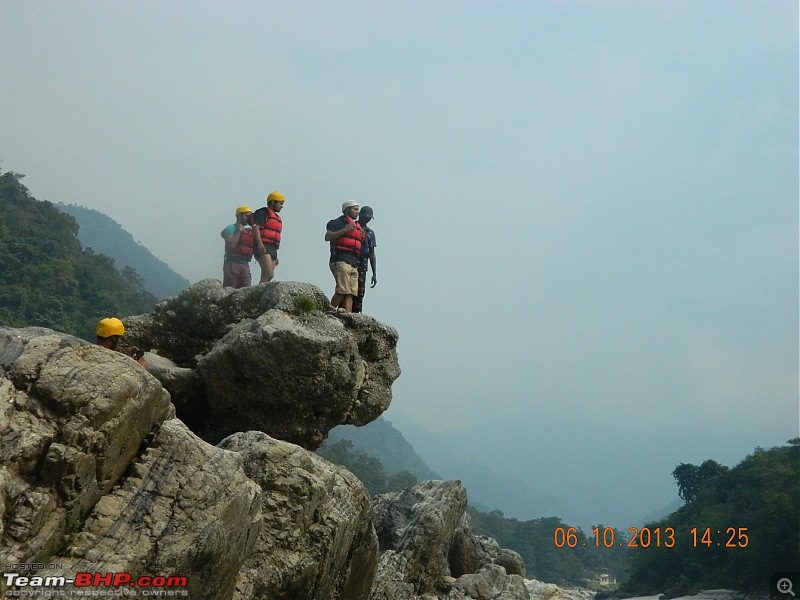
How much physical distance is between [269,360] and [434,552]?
610cm

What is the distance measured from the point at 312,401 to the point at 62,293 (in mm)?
51474

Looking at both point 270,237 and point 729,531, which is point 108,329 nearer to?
point 270,237

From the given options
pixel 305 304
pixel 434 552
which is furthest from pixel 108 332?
pixel 434 552

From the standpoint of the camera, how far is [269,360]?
31.7 feet

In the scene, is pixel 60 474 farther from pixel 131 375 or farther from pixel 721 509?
pixel 721 509

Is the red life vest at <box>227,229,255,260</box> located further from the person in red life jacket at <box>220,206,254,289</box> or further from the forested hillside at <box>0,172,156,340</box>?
the forested hillside at <box>0,172,156,340</box>

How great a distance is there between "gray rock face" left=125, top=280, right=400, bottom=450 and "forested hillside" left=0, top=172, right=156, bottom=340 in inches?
1638

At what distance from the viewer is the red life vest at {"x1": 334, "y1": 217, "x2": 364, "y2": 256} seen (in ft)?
42.0

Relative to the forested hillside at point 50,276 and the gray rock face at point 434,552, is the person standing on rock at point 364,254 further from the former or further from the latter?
the forested hillside at point 50,276

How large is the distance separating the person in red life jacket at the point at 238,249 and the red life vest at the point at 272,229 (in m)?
0.23

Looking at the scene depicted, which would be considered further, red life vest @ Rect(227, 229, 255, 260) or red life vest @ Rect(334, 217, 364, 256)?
red life vest @ Rect(227, 229, 255, 260)

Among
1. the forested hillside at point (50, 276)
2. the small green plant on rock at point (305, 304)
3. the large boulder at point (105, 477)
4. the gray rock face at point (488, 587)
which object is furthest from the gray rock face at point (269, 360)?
the forested hillside at point (50, 276)

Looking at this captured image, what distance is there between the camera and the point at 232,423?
10.4m

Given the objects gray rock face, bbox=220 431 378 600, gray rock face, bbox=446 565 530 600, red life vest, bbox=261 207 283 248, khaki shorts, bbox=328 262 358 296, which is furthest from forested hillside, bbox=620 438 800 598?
gray rock face, bbox=220 431 378 600
